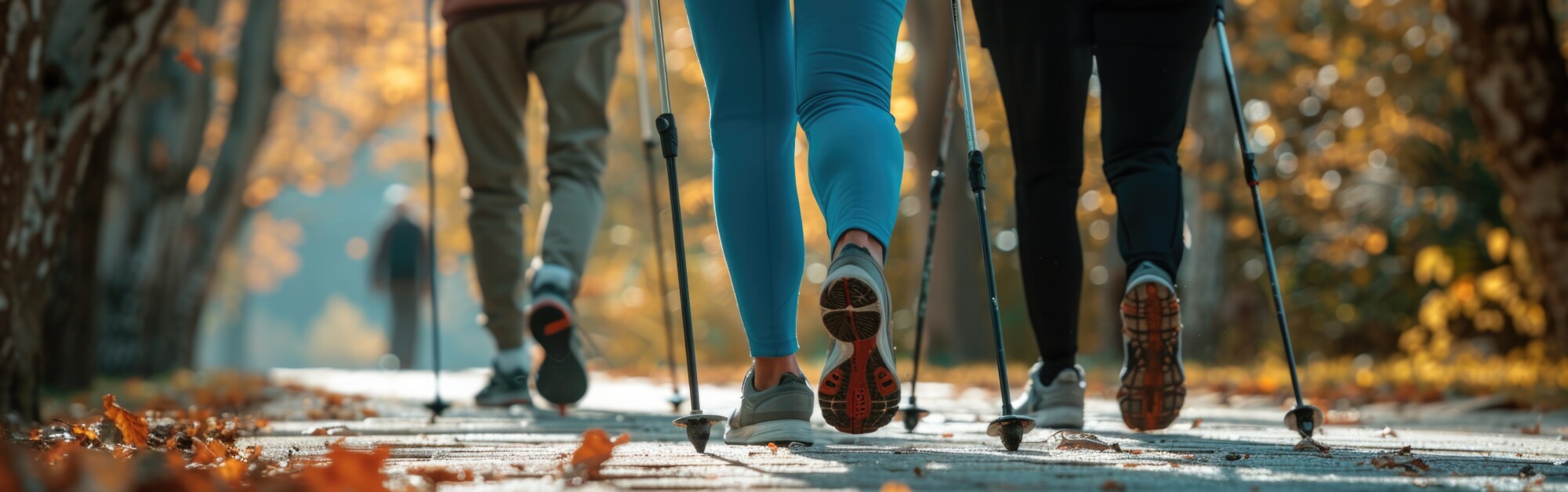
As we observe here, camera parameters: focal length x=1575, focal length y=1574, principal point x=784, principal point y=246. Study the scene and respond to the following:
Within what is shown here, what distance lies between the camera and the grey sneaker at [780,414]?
3.05 metres

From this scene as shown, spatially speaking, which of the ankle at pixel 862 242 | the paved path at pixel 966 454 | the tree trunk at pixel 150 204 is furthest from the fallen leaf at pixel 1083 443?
the tree trunk at pixel 150 204

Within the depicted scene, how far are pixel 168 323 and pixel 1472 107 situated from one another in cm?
938

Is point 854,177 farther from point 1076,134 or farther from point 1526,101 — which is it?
point 1526,101

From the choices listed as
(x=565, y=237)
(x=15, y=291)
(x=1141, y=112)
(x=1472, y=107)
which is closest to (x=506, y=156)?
(x=565, y=237)

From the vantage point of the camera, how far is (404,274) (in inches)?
603

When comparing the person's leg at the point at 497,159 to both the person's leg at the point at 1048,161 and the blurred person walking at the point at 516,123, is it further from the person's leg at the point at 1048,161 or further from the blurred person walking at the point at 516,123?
the person's leg at the point at 1048,161

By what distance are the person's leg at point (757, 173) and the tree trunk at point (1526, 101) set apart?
4.58 metres

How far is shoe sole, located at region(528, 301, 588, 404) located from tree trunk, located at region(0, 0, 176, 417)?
4.86 ft

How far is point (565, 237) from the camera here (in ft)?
17.2

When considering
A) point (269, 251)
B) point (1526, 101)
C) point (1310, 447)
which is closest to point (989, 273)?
point (1310, 447)

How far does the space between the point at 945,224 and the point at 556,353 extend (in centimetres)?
1030

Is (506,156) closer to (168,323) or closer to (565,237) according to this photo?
(565,237)

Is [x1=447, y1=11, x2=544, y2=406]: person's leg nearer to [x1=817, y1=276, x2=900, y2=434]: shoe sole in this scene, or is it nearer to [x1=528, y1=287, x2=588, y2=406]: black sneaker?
[x1=528, y1=287, x2=588, y2=406]: black sneaker

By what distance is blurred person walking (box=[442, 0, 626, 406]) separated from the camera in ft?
17.6
